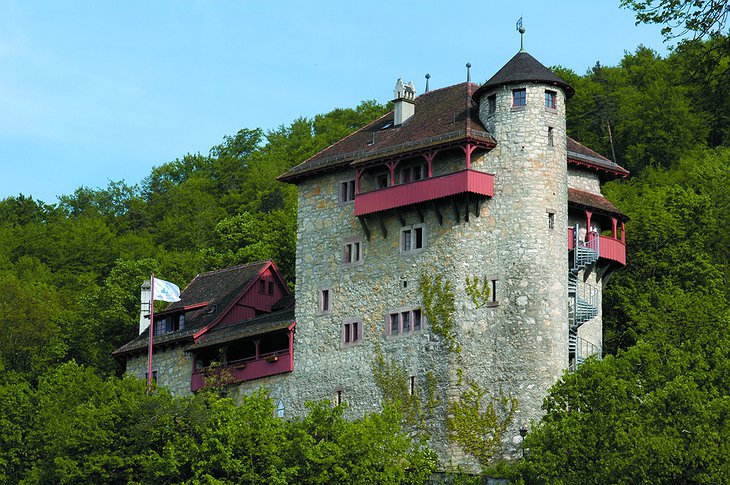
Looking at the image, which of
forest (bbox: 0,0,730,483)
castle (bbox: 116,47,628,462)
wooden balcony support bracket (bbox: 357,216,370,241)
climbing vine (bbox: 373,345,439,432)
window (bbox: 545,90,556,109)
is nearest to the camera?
forest (bbox: 0,0,730,483)

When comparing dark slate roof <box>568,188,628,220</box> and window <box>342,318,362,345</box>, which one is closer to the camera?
window <box>342,318,362,345</box>

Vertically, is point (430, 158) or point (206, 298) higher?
point (430, 158)

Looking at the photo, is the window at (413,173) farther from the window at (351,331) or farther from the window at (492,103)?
the window at (351,331)

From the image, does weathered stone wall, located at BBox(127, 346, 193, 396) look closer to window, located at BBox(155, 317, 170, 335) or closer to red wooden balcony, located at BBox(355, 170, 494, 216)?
window, located at BBox(155, 317, 170, 335)

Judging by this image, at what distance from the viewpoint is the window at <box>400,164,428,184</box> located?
53.9 metres

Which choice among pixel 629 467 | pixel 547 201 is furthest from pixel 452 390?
pixel 629 467

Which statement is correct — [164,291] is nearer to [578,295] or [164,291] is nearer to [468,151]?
[468,151]

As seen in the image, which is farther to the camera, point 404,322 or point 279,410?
point 279,410

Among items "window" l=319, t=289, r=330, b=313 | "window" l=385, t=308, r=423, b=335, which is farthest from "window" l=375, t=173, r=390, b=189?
"window" l=385, t=308, r=423, b=335

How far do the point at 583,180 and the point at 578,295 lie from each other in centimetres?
588

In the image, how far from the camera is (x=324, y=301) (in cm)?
5634

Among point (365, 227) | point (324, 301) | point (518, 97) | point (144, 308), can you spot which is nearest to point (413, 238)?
point (365, 227)

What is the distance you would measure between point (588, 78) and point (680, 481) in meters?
63.2

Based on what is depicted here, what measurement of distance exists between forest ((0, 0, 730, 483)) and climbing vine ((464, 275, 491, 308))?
5662 mm
